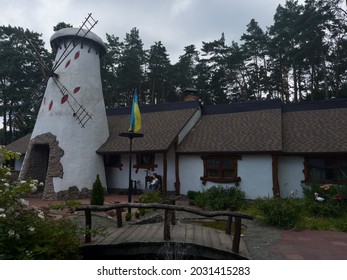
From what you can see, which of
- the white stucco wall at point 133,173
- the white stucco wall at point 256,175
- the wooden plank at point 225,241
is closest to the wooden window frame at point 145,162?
the white stucco wall at point 133,173

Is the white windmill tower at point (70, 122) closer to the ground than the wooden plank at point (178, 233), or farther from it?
farther from it

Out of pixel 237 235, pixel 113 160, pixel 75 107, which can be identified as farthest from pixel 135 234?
pixel 113 160

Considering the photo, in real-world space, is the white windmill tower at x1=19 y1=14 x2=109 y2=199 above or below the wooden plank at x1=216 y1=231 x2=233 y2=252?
above

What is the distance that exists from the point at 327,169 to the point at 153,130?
368 inches

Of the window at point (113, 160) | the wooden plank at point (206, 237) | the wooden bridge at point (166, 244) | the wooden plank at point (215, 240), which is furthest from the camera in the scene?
the window at point (113, 160)

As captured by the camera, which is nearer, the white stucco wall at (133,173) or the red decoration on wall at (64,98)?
the red decoration on wall at (64,98)

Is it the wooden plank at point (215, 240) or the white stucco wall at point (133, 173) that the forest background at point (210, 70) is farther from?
the wooden plank at point (215, 240)

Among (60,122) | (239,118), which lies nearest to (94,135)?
(60,122)

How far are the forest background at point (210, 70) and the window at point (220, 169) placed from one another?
16.1 meters

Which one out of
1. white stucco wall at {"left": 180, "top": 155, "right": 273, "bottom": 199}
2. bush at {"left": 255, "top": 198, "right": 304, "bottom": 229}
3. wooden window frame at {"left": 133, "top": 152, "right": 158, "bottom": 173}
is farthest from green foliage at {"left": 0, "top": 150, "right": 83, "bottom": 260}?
wooden window frame at {"left": 133, "top": 152, "right": 158, "bottom": 173}

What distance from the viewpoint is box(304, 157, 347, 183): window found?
36.2ft

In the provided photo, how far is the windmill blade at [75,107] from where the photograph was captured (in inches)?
561

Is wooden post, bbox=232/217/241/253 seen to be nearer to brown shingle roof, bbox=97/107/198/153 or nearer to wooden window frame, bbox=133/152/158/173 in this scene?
brown shingle roof, bbox=97/107/198/153

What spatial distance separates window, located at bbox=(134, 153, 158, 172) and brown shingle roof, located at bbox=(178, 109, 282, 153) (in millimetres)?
1837
